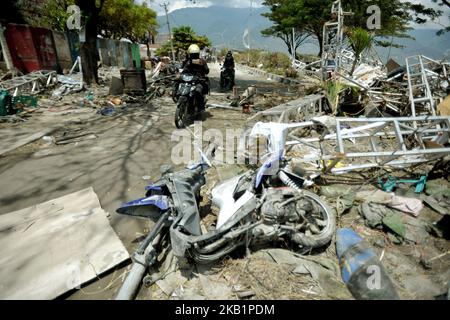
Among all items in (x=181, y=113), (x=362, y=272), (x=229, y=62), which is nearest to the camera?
(x=362, y=272)

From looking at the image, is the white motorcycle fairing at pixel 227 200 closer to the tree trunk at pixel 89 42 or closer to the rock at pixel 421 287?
the rock at pixel 421 287

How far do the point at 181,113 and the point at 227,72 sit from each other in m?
5.99

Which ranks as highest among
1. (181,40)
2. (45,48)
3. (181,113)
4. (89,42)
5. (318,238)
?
(181,40)

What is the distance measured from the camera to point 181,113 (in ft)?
20.1

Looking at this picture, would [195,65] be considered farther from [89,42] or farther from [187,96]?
[89,42]

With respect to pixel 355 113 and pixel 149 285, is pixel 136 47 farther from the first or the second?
pixel 149 285

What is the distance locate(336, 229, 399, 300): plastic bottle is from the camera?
201 cm

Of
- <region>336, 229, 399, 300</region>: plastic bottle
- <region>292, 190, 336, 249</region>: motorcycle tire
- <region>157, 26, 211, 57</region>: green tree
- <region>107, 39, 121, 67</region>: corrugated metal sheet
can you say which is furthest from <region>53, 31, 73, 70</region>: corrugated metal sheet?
<region>157, 26, 211, 57</region>: green tree

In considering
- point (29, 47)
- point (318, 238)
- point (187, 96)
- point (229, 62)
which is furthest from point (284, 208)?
point (29, 47)

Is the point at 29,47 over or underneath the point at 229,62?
over

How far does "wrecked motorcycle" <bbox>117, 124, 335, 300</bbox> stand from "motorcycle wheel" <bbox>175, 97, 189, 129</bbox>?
3.26 metres

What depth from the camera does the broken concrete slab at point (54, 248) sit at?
2.15 meters

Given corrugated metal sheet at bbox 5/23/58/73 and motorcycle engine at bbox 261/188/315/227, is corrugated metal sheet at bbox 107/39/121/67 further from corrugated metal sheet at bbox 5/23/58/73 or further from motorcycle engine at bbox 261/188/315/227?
motorcycle engine at bbox 261/188/315/227

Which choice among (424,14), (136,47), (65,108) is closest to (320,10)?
(424,14)
